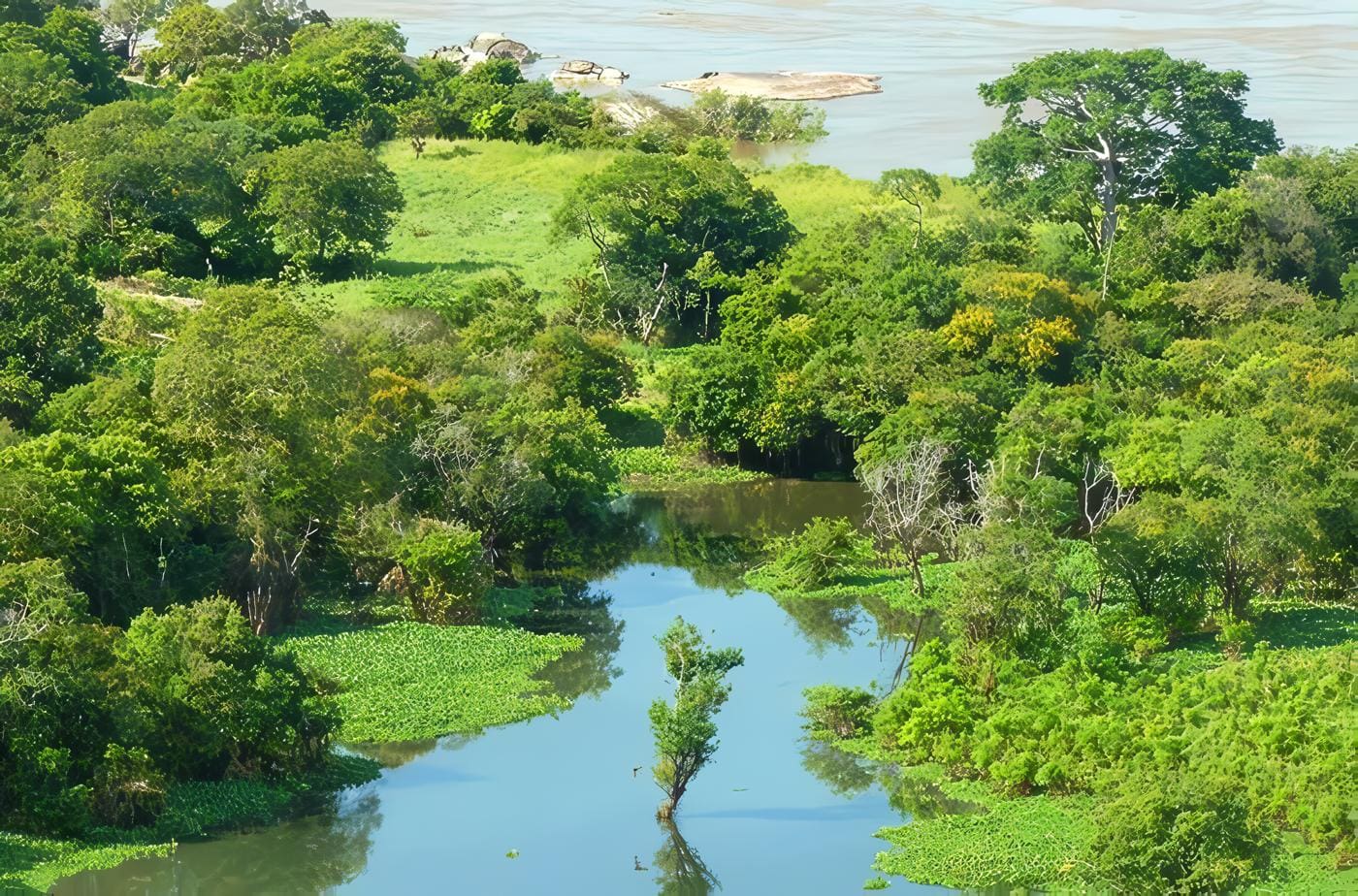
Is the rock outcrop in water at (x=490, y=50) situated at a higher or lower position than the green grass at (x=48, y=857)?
higher

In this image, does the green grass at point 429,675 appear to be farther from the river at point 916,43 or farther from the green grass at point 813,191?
the river at point 916,43

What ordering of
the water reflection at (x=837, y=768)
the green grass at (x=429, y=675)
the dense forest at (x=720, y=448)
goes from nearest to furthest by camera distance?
1. the dense forest at (x=720, y=448)
2. the water reflection at (x=837, y=768)
3. the green grass at (x=429, y=675)

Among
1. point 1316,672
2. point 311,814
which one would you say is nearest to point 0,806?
point 311,814

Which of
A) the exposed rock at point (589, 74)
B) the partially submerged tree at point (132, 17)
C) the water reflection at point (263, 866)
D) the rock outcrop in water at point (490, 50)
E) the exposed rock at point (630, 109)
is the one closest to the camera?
the water reflection at point (263, 866)

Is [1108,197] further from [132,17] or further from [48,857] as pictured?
[132,17]

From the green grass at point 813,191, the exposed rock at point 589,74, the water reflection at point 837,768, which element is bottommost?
the water reflection at point 837,768

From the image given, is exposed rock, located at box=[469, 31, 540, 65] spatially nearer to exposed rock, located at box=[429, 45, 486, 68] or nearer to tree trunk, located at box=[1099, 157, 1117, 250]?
exposed rock, located at box=[429, 45, 486, 68]

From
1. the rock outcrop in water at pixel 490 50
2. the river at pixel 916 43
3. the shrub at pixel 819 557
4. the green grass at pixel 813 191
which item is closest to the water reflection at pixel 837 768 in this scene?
the shrub at pixel 819 557

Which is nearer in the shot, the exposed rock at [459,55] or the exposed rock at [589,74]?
the exposed rock at [459,55]
